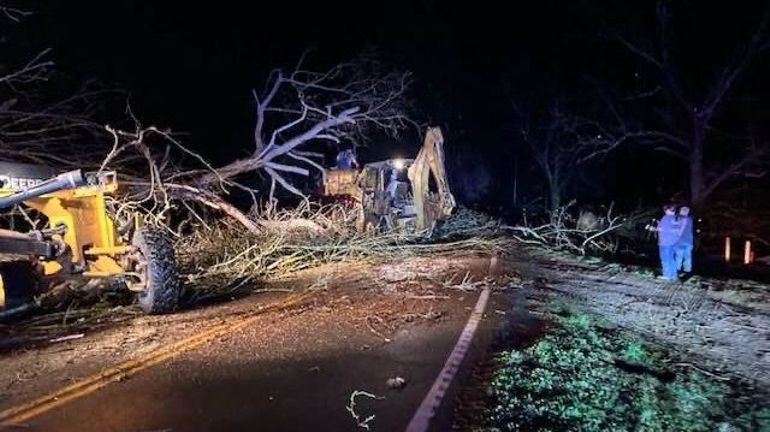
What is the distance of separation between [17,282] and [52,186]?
1359mm

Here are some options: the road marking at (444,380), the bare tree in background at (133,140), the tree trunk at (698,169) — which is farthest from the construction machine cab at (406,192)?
the tree trunk at (698,169)

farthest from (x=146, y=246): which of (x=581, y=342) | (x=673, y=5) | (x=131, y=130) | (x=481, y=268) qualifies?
(x=673, y=5)

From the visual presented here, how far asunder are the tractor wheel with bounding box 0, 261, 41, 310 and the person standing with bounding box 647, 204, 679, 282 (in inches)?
337

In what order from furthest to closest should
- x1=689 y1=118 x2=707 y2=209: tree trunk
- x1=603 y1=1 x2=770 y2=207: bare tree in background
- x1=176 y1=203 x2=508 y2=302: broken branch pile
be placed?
x1=689 y1=118 x2=707 y2=209: tree trunk < x1=603 y1=1 x2=770 y2=207: bare tree in background < x1=176 y1=203 x2=508 y2=302: broken branch pile

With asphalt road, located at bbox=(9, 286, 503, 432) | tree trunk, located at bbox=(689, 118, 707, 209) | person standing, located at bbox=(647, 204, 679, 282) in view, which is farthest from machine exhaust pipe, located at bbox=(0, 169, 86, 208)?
tree trunk, located at bbox=(689, 118, 707, 209)

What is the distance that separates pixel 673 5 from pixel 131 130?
16653mm

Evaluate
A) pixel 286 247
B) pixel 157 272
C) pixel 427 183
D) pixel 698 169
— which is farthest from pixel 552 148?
pixel 157 272

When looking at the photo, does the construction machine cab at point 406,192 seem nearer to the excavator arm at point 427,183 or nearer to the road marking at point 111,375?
the excavator arm at point 427,183

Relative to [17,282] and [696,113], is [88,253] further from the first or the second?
[696,113]

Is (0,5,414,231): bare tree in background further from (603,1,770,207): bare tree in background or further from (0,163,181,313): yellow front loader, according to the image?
(603,1,770,207): bare tree in background

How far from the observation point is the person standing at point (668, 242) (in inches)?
386

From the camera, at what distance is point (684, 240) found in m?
10.1

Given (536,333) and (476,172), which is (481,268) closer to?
(536,333)

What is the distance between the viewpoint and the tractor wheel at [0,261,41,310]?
6311mm
